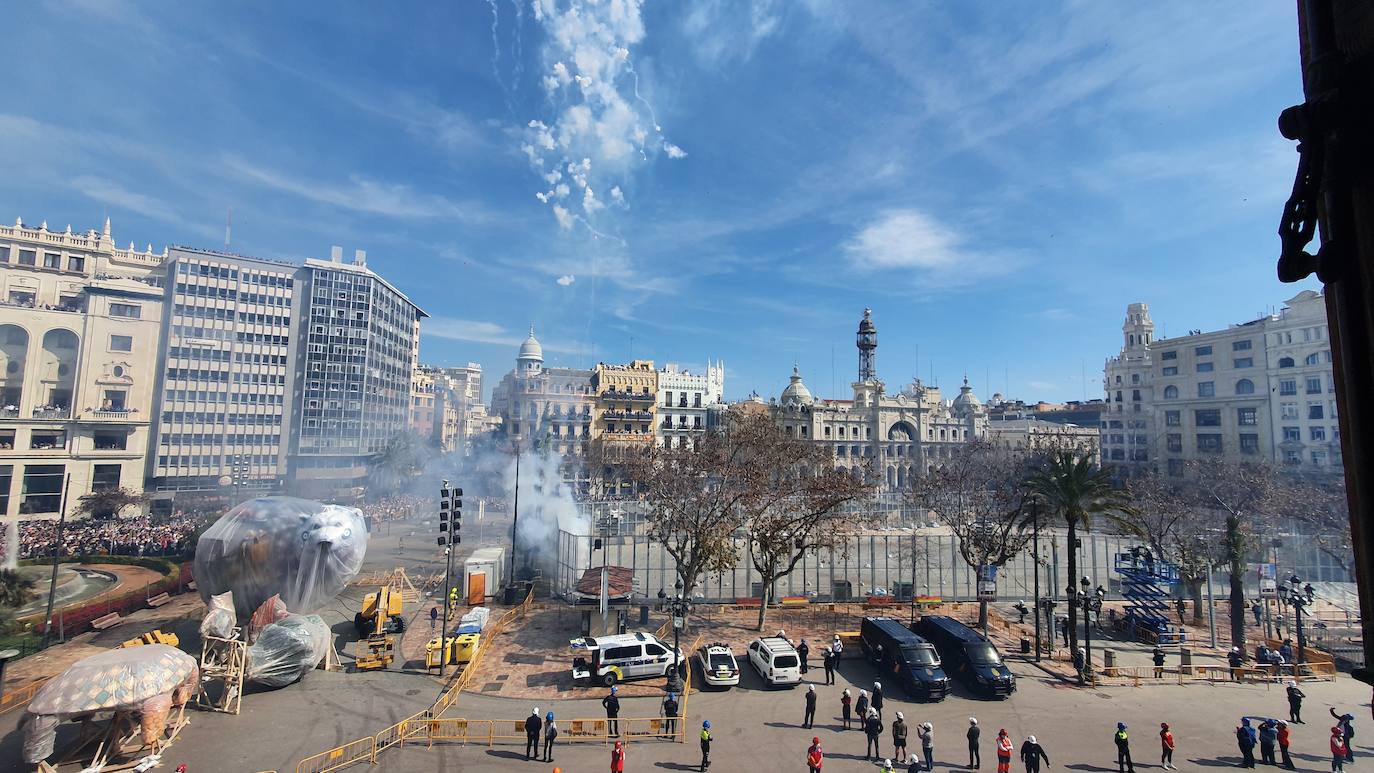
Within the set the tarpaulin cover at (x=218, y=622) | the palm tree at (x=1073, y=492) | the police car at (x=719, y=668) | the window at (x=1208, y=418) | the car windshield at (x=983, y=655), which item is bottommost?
the police car at (x=719, y=668)

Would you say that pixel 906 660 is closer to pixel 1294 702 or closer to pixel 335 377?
pixel 1294 702

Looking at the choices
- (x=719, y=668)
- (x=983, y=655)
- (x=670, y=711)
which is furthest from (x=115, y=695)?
(x=983, y=655)

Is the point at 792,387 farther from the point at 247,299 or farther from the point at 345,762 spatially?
the point at 345,762

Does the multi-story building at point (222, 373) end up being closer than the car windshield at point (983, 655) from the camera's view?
No

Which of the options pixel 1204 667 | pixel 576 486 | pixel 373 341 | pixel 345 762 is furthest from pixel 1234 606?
pixel 373 341

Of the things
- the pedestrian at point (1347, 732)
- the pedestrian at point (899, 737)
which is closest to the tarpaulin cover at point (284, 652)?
the pedestrian at point (899, 737)

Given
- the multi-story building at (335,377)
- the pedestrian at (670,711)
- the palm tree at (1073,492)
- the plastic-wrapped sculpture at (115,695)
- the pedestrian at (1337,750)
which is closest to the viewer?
the plastic-wrapped sculpture at (115,695)

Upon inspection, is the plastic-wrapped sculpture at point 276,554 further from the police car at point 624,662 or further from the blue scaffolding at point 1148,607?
the blue scaffolding at point 1148,607

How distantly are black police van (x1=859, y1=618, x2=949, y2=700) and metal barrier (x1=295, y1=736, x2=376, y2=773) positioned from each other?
48.3 feet

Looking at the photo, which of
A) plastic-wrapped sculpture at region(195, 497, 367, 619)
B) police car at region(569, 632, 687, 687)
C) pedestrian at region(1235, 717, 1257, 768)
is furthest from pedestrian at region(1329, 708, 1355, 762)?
plastic-wrapped sculpture at region(195, 497, 367, 619)

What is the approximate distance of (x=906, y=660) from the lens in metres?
18.8

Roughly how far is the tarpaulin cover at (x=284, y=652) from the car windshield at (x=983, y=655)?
2044 centimetres

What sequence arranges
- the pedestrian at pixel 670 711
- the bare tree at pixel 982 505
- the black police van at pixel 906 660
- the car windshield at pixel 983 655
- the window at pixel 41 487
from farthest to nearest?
the window at pixel 41 487, the bare tree at pixel 982 505, the car windshield at pixel 983 655, the black police van at pixel 906 660, the pedestrian at pixel 670 711

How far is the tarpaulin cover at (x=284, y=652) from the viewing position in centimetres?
1780
